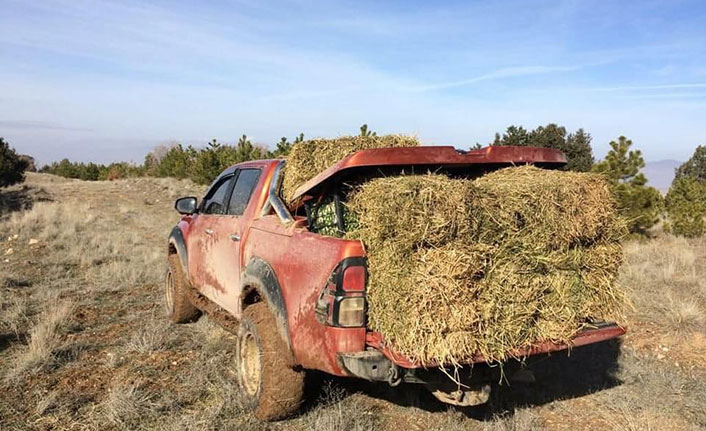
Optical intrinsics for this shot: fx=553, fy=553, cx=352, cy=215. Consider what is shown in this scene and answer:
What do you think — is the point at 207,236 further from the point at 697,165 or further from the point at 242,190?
the point at 697,165

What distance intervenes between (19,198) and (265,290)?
19.6 m

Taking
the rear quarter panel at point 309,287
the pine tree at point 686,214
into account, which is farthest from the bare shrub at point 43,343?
the pine tree at point 686,214

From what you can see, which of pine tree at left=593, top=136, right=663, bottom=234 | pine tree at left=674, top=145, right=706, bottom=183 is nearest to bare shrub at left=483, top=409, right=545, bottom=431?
pine tree at left=593, top=136, right=663, bottom=234

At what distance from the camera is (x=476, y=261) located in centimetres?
305

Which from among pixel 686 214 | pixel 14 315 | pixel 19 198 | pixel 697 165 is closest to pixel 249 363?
pixel 14 315

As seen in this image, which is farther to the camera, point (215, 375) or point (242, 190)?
point (242, 190)

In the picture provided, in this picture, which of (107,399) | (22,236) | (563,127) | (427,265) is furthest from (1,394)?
(563,127)

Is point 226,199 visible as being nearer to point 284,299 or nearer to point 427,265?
point 284,299

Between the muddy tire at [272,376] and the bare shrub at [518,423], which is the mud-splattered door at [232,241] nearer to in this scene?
the muddy tire at [272,376]

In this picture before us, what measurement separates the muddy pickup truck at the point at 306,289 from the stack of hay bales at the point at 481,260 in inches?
4.8

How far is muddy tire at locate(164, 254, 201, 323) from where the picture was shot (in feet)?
20.9

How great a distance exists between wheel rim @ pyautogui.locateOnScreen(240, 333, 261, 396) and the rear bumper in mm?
1293

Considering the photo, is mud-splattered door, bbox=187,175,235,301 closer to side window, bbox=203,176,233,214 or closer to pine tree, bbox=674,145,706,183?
side window, bbox=203,176,233,214

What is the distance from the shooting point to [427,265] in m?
3.00
